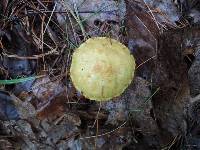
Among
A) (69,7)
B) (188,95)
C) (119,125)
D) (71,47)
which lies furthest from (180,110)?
(69,7)

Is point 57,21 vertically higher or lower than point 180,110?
higher

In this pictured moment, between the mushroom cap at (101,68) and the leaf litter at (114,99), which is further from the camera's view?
the leaf litter at (114,99)

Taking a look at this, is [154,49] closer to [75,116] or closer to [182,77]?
[182,77]

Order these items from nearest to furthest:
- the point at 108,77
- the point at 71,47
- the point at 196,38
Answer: the point at 108,77, the point at 196,38, the point at 71,47

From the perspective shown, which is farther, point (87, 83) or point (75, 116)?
point (75, 116)

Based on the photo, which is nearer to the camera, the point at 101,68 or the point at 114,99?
the point at 101,68

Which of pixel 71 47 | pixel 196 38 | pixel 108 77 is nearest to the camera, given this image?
pixel 108 77

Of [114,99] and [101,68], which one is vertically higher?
[101,68]

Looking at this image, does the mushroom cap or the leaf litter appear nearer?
the mushroom cap
